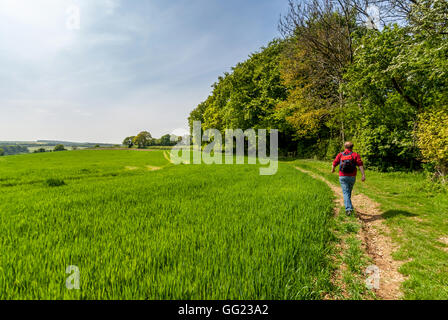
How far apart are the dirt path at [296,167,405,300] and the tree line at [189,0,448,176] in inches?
188

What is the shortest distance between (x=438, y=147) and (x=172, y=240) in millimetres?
11481

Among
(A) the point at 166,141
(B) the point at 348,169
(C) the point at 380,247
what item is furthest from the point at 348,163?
(A) the point at 166,141

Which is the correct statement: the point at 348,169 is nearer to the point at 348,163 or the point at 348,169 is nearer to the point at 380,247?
the point at 348,163

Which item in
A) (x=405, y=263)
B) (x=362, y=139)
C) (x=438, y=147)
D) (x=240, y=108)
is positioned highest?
(x=240, y=108)

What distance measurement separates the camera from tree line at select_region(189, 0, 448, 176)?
7.76 metres

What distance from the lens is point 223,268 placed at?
2.68 metres

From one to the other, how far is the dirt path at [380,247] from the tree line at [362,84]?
188 inches

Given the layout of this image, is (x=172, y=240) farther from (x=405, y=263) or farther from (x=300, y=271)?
(x=405, y=263)

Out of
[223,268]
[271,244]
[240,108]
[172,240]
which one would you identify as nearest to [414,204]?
[271,244]

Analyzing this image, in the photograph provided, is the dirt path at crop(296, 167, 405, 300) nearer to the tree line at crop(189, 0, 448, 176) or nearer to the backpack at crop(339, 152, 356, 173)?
the backpack at crop(339, 152, 356, 173)

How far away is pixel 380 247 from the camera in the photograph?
13.4ft

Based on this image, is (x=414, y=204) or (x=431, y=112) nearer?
(x=414, y=204)
